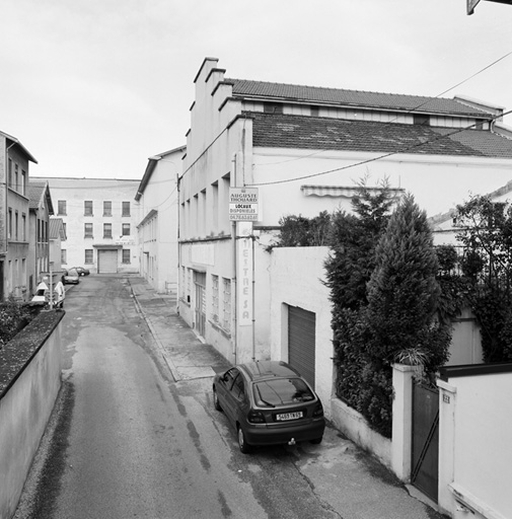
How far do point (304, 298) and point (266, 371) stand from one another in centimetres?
253

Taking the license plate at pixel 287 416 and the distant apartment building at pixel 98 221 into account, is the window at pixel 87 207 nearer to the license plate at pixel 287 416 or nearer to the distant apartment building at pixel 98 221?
the distant apartment building at pixel 98 221

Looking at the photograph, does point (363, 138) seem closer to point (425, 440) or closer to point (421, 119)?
point (421, 119)

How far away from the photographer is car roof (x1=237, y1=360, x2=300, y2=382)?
10039 millimetres

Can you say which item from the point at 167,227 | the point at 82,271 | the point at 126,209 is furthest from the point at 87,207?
the point at 167,227

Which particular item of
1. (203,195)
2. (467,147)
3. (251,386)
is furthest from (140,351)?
(467,147)

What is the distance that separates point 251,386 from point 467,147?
14.9 m

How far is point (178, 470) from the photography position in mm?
8773

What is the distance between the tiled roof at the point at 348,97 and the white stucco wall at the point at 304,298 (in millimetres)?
9797

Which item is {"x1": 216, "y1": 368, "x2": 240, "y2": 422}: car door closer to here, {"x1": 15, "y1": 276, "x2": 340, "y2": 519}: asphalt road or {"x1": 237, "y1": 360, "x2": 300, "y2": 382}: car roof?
{"x1": 237, "y1": 360, "x2": 300, "y2": 382}: car roof

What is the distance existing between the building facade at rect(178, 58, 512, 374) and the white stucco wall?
1.07 meters

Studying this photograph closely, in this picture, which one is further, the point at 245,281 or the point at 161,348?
the point at 161,348

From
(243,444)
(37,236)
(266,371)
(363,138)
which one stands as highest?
(363,138)

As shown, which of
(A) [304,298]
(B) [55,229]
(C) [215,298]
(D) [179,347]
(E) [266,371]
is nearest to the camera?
(E) [266,371]

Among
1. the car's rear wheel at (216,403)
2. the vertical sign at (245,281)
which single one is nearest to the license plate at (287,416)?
the car's rear wheel at (216,403)
